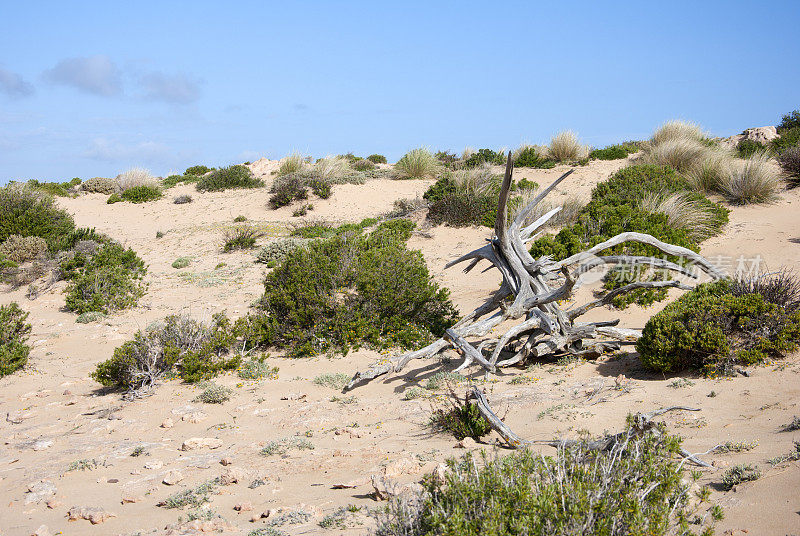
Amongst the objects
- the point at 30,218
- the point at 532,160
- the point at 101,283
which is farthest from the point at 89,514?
the point at 532,160

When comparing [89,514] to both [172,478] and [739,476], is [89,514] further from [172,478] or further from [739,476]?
[739,476]

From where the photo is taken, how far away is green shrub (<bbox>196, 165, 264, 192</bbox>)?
23.0m

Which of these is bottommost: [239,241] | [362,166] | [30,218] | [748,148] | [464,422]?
[464,422]

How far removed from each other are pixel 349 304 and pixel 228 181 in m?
16.6

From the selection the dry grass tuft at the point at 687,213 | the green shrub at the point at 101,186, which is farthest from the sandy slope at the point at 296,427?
the green shrub at the point at 101,186

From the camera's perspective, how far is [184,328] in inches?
311

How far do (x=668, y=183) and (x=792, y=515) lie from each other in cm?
1203

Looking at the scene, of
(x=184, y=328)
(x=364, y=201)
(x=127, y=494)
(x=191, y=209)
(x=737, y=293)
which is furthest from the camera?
(x=191, y=209)

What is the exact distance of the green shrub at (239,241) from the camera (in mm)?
15297

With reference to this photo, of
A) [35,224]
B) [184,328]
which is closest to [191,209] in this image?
[35,224]

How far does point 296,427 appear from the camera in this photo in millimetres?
5715

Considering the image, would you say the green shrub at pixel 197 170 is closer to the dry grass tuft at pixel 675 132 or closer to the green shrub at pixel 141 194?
the green shrub at pixel 141 194

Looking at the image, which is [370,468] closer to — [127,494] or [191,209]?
[127,494]

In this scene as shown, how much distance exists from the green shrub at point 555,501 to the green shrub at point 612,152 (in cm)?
1913
